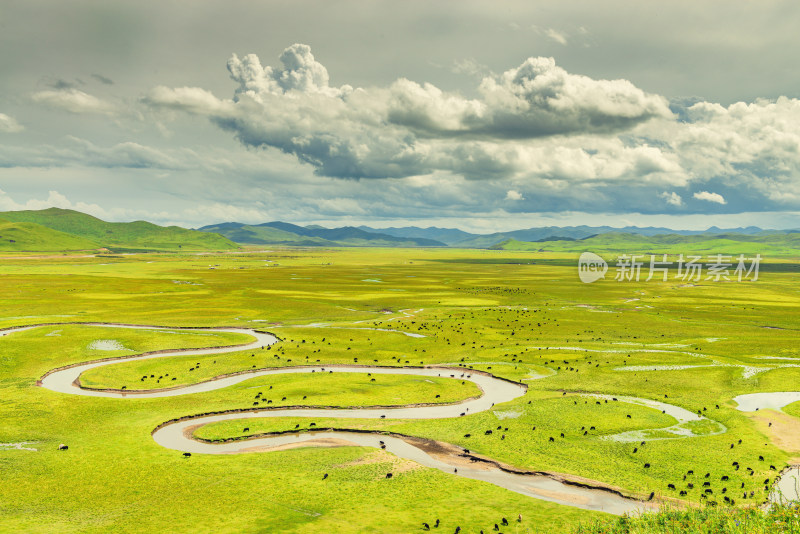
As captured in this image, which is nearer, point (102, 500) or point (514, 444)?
point (102, 500)

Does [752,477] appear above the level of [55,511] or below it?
above

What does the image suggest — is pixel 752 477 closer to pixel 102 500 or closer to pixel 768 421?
pixel 768 421

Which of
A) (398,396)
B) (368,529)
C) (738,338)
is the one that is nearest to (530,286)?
(738,338)

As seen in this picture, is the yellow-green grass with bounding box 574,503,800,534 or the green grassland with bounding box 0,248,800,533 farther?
the green grassland with bounding box 0,248,800,533

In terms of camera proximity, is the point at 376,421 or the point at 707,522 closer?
the point at 707,522

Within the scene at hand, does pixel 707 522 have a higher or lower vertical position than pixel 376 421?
higher

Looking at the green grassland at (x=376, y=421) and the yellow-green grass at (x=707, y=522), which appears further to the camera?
the green grassland at (x=376, y=421)

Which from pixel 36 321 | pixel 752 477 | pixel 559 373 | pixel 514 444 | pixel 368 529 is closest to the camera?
pixel 368 529

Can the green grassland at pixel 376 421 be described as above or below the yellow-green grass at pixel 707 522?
below
